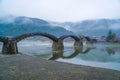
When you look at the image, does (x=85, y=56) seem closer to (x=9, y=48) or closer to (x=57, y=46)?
(x=9, y=48)

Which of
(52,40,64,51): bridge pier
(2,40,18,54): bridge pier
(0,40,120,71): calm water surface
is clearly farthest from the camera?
(52,40,64,51): bridge pier

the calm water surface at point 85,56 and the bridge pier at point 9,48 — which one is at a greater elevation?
the bridge pier at point 9,48

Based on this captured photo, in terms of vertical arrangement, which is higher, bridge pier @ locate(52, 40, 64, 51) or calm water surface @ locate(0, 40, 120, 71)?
bridge pier @ locate(52, 40, 64, 51)

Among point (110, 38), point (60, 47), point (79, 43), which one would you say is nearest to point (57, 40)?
point (60, 47)

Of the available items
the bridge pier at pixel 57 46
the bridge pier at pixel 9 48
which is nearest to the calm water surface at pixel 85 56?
the bridge pier at pixel 57 46

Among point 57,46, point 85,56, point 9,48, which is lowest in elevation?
point 85,56

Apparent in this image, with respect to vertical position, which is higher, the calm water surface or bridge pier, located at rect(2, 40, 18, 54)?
bridge pier, located at rect(2, 40, 18, 54)

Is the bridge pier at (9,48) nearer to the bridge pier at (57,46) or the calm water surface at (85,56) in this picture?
the calm water surface at (85,56)

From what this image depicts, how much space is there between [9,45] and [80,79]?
38.3m

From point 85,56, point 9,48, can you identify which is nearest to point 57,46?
point 85,56

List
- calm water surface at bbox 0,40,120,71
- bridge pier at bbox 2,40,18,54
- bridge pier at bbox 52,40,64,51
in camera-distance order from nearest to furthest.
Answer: calm water surface at bbox 0,40,120,71 < bridge pier at bbox 2,40,18,54 < bridge pier at bbox 52,40,64,51

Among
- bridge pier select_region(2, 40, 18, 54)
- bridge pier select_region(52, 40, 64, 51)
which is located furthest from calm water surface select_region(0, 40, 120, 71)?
bridge pier select_region(2, 40, 18, 54)

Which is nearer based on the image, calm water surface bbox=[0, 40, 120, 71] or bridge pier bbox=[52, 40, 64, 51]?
calm water surface bbox=[0, 40, 120, 71]

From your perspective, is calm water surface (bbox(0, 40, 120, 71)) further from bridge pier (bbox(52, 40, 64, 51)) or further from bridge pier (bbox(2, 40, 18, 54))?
bridge pier (bbox(2, 40, 18, 54))
